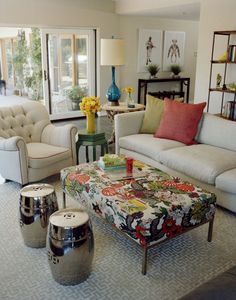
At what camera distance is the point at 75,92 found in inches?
291

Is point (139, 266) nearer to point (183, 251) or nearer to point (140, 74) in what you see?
point (183, 251)

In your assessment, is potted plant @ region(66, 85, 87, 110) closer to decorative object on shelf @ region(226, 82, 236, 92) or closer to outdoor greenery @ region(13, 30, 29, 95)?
outdoor greenery @ region(13, 30, 29, 95)

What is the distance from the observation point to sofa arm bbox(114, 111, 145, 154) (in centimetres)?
416

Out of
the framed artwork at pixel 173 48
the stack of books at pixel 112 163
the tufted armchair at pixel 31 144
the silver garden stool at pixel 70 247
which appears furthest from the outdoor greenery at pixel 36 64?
the silver garden stool at pixel 70 247

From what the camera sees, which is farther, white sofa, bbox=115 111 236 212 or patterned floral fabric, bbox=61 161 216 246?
white sofa, bbox=115 111 236 212

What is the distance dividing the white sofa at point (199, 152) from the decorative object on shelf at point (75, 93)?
11.2 feet

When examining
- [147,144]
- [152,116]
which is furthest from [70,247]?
[152,116]

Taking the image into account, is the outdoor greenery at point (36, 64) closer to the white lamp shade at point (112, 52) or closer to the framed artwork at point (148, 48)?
the framed artwork at point (148, 48)

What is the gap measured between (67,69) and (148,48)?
2.27m

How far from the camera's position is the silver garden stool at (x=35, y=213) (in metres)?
2.43

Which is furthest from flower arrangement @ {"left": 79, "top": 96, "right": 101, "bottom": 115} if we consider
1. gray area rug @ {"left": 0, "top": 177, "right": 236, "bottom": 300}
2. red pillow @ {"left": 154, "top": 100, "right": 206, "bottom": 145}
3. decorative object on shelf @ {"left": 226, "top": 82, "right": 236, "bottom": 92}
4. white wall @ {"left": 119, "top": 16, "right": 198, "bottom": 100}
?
white wall @ {"left": 119, "top": 16, "right": 198, "bottom": 100}

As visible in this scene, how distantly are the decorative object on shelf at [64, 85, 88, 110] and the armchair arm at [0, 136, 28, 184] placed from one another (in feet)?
13.2

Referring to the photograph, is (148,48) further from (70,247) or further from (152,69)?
(70,247)

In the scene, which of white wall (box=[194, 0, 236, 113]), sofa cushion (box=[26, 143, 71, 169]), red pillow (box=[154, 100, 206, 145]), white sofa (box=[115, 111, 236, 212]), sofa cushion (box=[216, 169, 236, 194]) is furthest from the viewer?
white wall (box=[194, 0, 236, 113])
